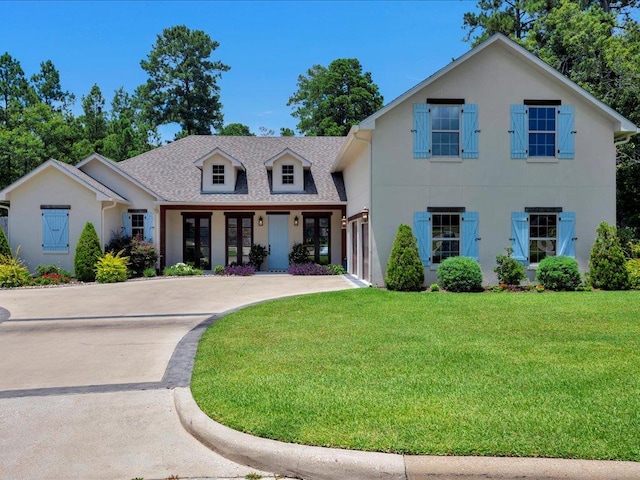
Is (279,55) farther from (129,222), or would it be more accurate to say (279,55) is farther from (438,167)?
(438,167)

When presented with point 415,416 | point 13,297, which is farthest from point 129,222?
point 415,416

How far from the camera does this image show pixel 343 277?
18172 mm

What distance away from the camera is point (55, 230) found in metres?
18.1

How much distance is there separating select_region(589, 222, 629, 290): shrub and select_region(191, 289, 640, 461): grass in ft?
16.1

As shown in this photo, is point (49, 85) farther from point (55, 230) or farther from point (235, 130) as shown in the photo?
point (55, 230)

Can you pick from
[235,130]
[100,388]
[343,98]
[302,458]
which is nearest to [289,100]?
[235,130]

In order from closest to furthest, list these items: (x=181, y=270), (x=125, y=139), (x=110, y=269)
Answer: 1. (x=110, y=269)
2. (x=181, y=270)
3. (x=125, y=139)

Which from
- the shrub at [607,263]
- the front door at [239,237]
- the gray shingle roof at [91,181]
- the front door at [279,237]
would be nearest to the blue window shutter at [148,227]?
the gray shingle roof at [91,181]

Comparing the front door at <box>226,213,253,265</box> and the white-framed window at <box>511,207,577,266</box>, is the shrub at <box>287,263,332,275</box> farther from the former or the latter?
the white-framed window at <box>511,207,577,266</box>

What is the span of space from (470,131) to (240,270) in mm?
10657

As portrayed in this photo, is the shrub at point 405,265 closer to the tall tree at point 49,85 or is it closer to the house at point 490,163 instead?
the house at point 490,163

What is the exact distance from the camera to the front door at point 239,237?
20844 mm

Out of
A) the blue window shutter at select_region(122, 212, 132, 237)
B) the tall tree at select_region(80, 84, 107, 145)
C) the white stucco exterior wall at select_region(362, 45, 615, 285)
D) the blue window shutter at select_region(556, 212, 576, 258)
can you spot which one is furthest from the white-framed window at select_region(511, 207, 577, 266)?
the tall tree at select_region(80, 84, 107, 145)

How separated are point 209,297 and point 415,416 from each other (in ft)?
31.3
